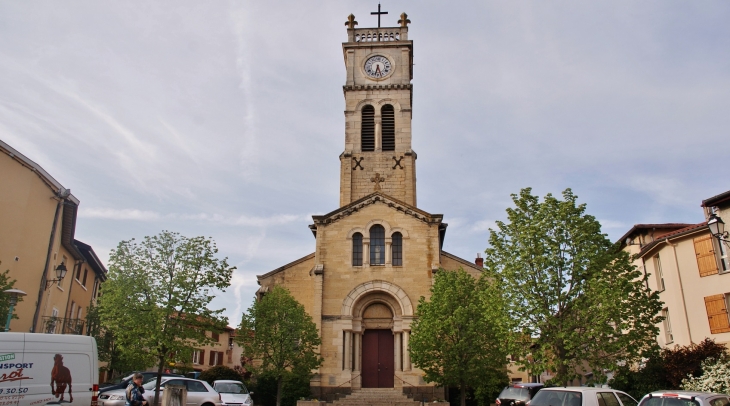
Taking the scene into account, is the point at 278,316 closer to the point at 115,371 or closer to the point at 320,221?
the point at 320,221

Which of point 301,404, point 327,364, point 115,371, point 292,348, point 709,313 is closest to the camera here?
point 709,313

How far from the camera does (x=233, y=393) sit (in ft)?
74.5

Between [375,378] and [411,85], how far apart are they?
18.4m

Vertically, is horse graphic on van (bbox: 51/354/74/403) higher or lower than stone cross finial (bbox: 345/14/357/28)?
lower

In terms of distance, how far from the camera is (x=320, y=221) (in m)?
30.3

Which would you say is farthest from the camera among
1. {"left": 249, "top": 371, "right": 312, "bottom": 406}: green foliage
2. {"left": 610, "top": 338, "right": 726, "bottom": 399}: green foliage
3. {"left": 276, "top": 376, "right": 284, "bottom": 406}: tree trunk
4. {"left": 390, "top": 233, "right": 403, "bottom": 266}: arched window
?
{"left": 390, "top": 233, "right": 403, "bottom": 266}: arched window

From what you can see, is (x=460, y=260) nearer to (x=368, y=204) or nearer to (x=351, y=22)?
(x=368, y=204)

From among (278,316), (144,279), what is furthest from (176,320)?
(278,316)

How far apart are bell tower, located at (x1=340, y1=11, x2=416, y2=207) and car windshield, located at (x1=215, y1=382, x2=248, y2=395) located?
13.4 m

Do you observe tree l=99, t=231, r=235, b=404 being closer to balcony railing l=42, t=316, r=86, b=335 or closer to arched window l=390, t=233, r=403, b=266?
balcony railing l=42, t=316, r=86, b=335

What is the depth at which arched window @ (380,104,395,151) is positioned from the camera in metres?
35.5

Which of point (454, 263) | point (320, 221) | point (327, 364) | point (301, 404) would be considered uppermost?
point (320, 221)

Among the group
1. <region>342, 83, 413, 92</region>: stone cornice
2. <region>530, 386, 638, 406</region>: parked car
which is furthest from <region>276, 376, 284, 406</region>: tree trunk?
<region>342, 83, 413, 92</region>: stone cornice

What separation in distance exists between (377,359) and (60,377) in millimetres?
18287
